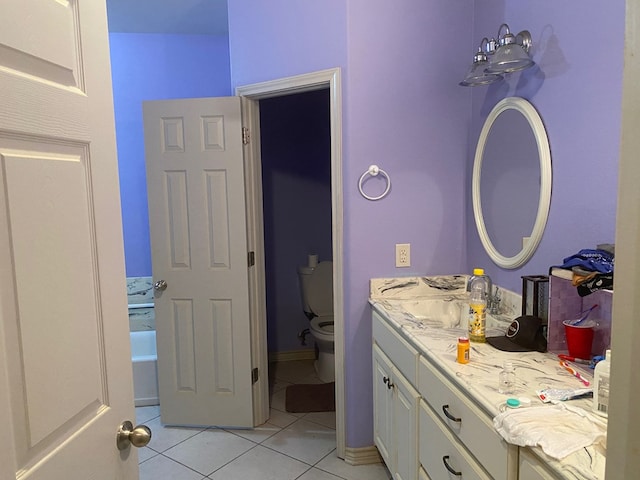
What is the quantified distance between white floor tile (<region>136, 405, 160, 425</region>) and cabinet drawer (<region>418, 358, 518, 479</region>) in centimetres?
210

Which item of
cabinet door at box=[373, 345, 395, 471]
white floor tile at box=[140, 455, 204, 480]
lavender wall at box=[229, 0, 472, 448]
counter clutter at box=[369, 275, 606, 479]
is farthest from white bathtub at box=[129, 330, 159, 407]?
counter clutter at box=[369, 275, 606, 479]

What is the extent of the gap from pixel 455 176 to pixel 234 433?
2031 millimetres

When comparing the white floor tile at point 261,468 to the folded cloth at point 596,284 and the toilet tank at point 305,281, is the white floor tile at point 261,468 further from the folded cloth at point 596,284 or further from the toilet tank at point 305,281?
the folded cloth at point 596,284

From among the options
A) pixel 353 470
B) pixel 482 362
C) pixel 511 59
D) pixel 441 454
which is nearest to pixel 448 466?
pixel 441 454

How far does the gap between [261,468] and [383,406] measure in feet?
2.55

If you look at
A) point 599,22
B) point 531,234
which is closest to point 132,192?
point 531,234

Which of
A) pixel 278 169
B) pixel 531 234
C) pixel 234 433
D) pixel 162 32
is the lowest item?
pixel 234 433

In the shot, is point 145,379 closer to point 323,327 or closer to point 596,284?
point 323,327

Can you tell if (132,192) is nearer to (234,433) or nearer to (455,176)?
(234,433)

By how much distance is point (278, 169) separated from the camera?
12.6 feet

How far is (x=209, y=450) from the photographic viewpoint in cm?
259

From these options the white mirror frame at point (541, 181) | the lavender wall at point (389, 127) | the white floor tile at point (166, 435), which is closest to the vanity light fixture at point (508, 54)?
the white mirror frame at point (541, 181)

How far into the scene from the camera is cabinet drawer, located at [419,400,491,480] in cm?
129

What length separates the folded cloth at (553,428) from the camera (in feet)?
3.10
